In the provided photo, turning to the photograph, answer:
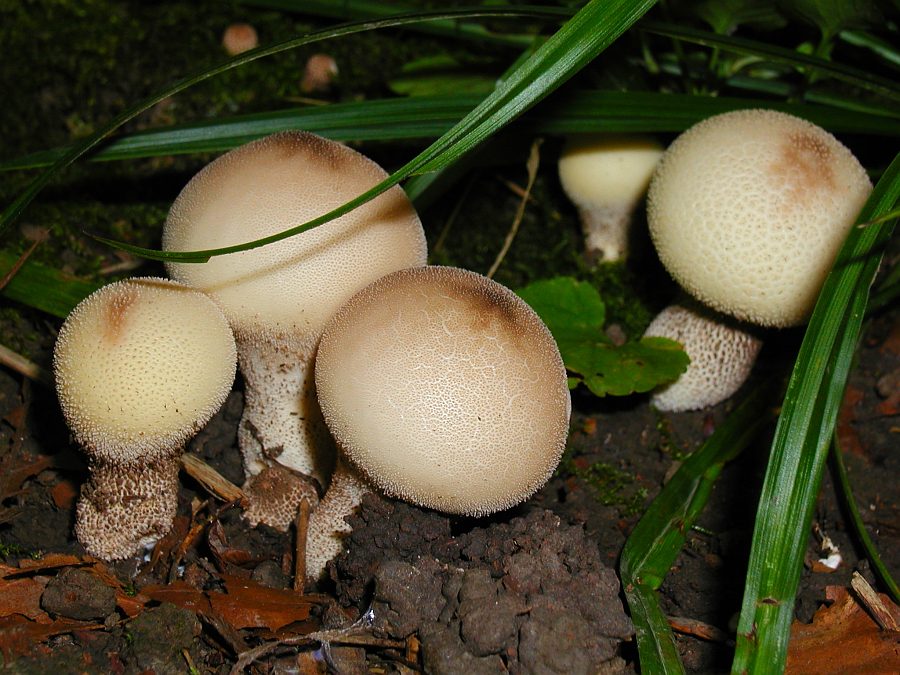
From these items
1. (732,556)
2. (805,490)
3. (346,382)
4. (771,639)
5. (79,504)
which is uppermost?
(346,382)

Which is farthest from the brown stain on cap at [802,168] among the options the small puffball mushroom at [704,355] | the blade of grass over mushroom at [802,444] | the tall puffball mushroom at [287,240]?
the tall puffball mushroom at [287,240]

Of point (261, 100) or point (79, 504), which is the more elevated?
point (261, 100)

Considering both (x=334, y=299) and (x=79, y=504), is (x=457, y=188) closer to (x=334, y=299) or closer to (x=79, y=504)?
(x=334, y=299)

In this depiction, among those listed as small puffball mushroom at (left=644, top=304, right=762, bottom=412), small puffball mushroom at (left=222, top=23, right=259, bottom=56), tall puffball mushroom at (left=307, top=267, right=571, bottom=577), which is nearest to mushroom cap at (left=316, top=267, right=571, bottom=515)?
tall puffball mushroom at (left=307, top=267, right=571, bottom=577)

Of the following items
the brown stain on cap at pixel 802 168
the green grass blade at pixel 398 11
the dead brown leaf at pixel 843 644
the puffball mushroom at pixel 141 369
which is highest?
the green grass blade at pixel 398 11

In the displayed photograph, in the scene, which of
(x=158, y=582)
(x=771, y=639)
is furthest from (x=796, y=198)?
(x=158, y=582)

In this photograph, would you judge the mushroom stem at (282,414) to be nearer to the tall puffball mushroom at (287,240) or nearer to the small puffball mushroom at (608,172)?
the tall puffball mushroom at (287,240)

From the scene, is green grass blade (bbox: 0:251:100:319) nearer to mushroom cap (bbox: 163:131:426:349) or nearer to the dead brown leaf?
mushroom cap (bbox: 163:131:426:349)
